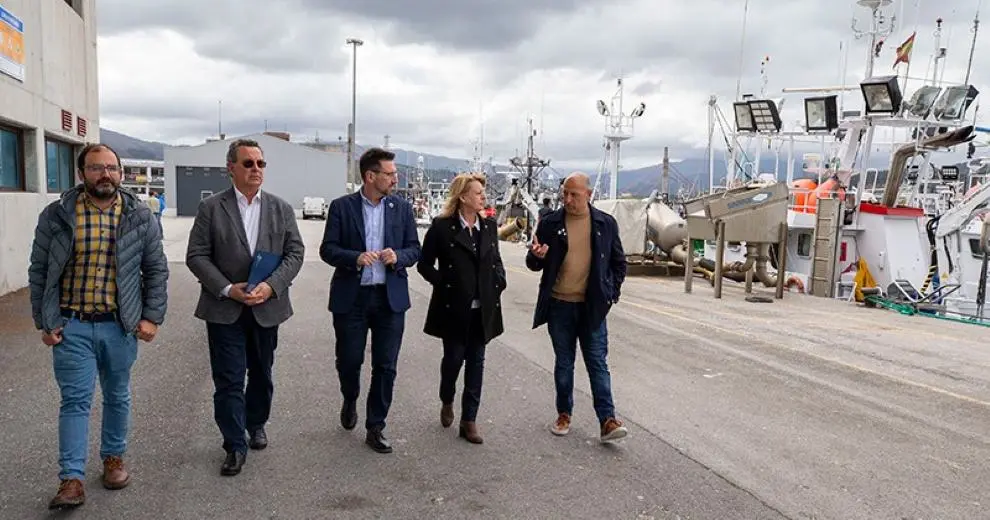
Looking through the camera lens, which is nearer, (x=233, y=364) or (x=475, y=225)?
(x=233, y=364)

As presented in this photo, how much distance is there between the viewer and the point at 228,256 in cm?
432

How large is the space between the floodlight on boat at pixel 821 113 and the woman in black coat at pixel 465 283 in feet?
53.7

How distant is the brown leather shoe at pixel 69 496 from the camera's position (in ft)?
12.2

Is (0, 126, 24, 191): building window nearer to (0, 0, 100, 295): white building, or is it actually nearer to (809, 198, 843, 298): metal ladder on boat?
(0, 0, 100, 295): white building

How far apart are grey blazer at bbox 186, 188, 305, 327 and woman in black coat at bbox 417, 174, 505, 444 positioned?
1.01 metres

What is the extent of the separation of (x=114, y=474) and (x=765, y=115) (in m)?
19.9

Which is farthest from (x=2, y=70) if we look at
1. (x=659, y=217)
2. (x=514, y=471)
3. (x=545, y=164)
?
(x=545, y=164)

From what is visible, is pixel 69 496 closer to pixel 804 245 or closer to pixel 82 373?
pixel 82 373

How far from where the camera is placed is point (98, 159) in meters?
3.87

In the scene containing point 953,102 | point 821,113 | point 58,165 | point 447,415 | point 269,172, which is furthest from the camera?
point 269,172

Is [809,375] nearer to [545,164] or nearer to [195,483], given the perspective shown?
[195,483]

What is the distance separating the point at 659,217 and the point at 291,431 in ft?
56.4

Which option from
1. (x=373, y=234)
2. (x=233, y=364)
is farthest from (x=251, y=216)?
(x=233, y=364)

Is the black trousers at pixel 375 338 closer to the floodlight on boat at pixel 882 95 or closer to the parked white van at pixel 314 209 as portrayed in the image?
the floodlight on boat at pixel 882 95
